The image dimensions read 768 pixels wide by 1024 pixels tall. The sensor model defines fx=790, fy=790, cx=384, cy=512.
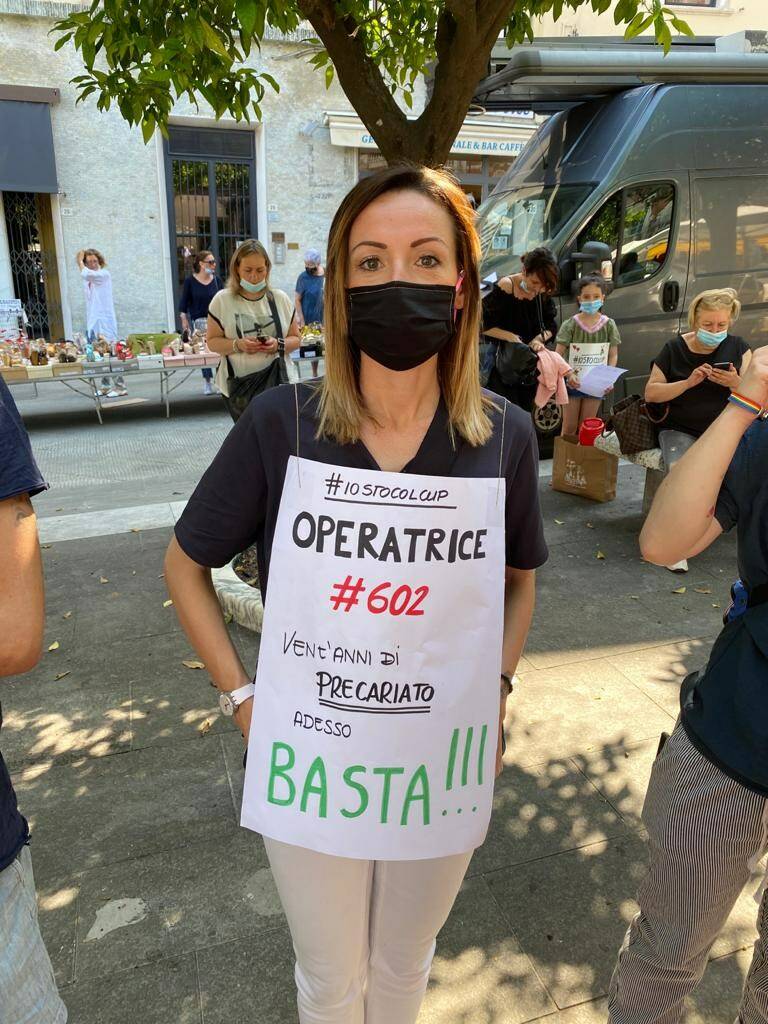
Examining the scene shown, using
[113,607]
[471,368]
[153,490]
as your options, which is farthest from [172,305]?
[471,368]

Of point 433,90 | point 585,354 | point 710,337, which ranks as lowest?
point 585,354

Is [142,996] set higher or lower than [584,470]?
lower

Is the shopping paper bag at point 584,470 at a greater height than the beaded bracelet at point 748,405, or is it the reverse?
the beaded bracelet at point 748,405

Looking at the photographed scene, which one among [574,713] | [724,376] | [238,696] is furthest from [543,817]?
[724,376]

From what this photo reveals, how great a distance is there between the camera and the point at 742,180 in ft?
25.1

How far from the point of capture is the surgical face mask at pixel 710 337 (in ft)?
14.9

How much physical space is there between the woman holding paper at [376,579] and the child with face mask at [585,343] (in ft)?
16.9

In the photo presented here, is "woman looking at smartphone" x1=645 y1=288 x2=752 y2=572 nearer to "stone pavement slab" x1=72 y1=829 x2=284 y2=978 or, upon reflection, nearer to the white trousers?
"stone pavement slab" x1=72 y1=829 x2=284 y2=978

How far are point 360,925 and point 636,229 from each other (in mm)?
7193

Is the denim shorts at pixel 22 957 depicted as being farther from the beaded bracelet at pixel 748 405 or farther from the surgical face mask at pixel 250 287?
the surgical face mask at pixel 250 287

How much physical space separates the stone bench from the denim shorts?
461 cm

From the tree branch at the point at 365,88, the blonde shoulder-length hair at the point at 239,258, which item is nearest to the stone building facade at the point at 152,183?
the blonde shoulder-length hair at the point at 239,258

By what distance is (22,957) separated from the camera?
1.40m

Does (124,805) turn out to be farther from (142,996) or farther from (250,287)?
(250,287)
